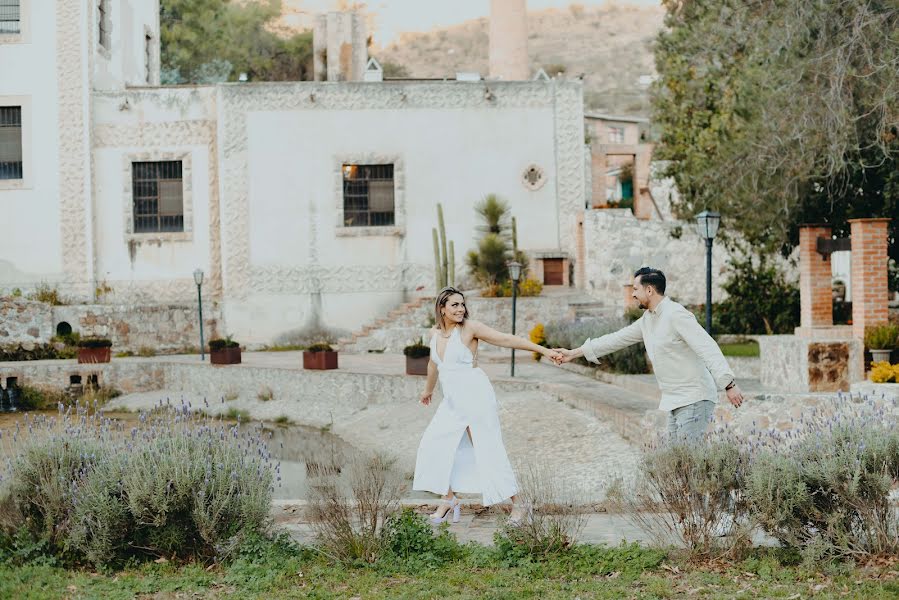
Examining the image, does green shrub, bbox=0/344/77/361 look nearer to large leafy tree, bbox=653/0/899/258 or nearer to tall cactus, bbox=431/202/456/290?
tall cactus, bbox=431/202/456/290

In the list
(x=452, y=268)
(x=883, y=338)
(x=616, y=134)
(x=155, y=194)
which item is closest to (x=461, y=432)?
(x=883, y=338)

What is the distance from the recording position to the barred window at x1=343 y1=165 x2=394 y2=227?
25656mm

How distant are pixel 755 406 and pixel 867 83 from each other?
4741 mm

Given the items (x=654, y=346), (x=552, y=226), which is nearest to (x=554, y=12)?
(x=552, y=226)

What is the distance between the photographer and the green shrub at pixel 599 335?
1720 cm

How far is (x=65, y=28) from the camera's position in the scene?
25.0m

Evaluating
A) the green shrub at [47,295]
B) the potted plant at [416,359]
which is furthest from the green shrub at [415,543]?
the green shrub at [47,295]

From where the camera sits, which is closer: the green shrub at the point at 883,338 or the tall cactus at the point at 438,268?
the green shrub at the point at 883,338

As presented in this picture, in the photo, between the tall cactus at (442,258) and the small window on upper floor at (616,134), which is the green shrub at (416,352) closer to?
the tall cactus at (442,258)

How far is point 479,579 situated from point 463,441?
1.55m

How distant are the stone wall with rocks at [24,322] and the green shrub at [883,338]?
1750 centimetres

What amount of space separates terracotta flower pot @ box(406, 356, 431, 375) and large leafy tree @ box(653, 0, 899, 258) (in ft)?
18.2

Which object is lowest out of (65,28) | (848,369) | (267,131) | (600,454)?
(600,454)

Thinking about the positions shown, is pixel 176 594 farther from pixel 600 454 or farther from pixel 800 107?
pixel 800 107
